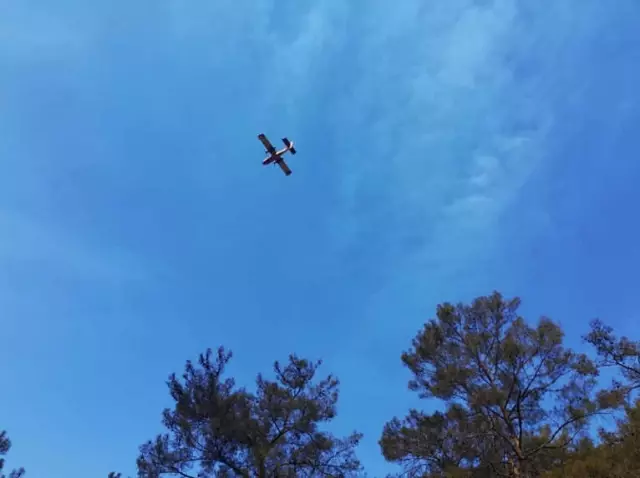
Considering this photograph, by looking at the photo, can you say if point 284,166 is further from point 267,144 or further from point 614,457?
point 614,457

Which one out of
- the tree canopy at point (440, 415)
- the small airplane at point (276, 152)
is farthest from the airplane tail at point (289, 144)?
the tree canopy at point (440, 415)

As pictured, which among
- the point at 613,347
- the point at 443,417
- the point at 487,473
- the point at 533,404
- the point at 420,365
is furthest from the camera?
the point at 420,365

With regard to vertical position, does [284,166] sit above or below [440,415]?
above

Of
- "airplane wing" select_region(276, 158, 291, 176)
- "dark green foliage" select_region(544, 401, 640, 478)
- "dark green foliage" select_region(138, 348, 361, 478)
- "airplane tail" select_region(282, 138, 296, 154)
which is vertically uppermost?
"airplane tail" select_region(282, 138, 296, 154)

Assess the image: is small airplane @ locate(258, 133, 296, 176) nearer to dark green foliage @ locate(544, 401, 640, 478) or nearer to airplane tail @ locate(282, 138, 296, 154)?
airplane tail @ locate(282, 138, 296, 154)

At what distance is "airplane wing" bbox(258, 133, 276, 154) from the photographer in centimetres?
2255

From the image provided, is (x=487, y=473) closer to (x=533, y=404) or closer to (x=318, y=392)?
(x=533, y=404)

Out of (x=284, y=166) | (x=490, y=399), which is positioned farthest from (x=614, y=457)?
(x=284, y=166)

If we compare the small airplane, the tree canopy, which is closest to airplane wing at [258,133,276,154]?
the small airplane

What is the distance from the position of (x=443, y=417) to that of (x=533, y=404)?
2.53 metres

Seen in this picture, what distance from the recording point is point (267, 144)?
23.0 meters

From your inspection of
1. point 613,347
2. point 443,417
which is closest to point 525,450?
point 443,417

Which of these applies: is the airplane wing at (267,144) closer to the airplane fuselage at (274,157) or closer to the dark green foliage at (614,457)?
the airplane fuselage at (274,157)

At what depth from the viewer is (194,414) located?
14820mm
